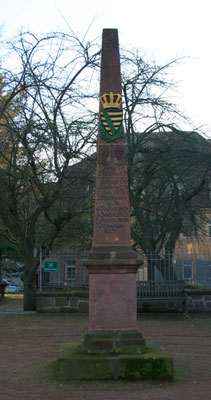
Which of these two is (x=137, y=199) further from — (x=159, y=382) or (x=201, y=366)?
(x=159, y=382)

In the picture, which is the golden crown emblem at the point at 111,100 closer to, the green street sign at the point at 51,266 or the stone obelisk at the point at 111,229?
the stone obelisk at the point at 111,229

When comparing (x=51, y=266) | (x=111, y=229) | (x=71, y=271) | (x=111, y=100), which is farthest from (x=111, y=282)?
(x=71, y=271)

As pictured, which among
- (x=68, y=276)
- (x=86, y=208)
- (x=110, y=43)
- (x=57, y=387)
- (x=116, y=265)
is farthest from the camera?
(x=68, y=276)

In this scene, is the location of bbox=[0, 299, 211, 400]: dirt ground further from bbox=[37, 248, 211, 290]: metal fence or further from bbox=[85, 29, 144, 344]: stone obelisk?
bbox=[37, 248, 211, 290]: metal fence

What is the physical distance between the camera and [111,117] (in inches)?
298

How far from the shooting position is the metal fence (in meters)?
15.5

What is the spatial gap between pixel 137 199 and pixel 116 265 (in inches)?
333

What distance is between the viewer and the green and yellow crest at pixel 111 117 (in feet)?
24.5

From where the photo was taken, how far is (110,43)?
7793 millimetres

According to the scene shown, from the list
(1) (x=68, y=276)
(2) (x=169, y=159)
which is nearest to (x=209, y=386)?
(2) (x=169, y=159)

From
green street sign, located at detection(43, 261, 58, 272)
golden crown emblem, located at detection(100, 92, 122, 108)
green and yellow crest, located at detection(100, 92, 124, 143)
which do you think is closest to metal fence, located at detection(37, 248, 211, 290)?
green street sign, located at detection(43, 261, 58, 272)

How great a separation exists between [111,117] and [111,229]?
67.6 inches

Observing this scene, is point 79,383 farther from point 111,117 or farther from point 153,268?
point 153,268

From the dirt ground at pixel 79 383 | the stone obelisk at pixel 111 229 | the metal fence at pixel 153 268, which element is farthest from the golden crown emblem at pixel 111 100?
the metal fence at pixel 153 268
